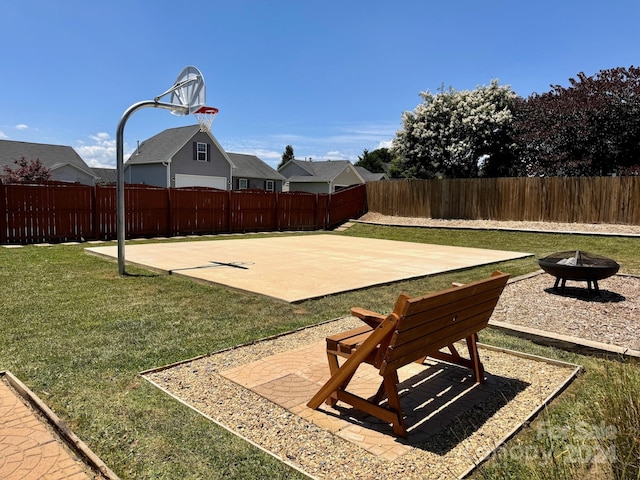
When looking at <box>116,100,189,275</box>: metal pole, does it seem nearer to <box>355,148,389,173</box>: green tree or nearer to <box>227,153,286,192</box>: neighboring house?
<box>227,153,286,192</box>: neighboring house

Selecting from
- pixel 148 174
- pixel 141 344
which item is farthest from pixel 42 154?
pixel 141 344

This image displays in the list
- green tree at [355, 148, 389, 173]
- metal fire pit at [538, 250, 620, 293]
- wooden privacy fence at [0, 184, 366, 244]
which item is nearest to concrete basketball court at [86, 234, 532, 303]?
wooden privacy fence at [0, 184, 366, 244]

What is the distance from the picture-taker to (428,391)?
12.3 feet

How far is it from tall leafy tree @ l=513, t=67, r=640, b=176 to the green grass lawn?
13222 millimetres

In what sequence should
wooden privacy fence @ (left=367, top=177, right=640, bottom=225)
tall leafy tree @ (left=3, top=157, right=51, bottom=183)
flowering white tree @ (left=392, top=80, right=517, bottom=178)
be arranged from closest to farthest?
wooden privacy fence @ (left=367, top=177, right=640, bottom=225)
flowering white tree @ (left=392, top=80, right=517, bottom=178)
tall leafy tree @ (left=3, top=157, right=51, bottom=183)

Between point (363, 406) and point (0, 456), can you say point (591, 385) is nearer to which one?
point (363, 406)

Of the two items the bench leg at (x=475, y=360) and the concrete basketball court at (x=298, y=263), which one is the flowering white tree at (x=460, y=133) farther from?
the bench leg at (x=475, y=360)

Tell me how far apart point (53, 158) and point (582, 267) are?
37875mm

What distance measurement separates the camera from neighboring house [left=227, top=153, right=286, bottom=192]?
39.8 metres

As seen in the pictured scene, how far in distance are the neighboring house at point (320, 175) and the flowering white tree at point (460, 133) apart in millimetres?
20625

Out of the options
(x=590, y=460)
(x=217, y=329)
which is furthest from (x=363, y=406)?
Answer: (x=217, y=329)

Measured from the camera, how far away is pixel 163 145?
111 ft

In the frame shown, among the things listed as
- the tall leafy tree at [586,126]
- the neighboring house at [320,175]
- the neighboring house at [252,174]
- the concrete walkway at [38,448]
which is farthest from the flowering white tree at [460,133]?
the concrete walkway at [38,448]

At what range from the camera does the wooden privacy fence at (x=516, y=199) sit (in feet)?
56.1
